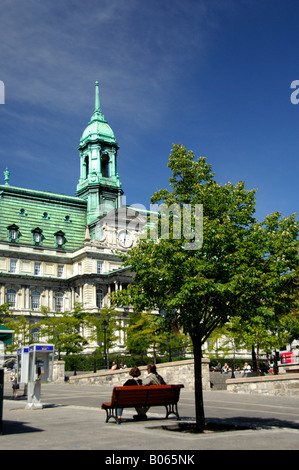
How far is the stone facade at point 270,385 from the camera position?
2491 centimetres

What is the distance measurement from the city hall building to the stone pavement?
5317 centimetres

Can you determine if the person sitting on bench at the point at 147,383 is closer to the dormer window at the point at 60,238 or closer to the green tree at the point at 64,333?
the green tree at the point at 64,333

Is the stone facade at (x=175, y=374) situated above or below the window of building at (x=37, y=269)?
below

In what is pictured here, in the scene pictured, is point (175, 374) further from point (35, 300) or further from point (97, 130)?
point (97, 130)

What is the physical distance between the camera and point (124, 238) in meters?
81.5

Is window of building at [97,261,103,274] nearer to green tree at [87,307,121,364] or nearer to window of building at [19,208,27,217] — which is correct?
green tree at [87,307,121,364]

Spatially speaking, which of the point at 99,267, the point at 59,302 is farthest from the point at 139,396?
the point at 59,302

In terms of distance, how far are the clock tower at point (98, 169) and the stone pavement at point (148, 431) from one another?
66.8 meters

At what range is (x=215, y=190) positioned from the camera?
15000mm

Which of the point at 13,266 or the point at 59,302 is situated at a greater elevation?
the point at 13,266

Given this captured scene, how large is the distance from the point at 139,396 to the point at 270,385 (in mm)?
13204

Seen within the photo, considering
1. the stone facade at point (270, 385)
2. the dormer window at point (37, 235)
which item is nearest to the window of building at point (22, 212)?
the dormer window at point (37, 235)

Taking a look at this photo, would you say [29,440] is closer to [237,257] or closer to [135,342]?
[237,257]

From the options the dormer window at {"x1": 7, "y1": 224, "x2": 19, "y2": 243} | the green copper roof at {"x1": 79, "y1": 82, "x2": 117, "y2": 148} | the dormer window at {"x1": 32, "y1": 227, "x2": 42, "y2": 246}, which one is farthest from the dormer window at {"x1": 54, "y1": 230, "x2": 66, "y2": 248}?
the green copper roof at {"x1": 79, "y1": 82, "x2": 117, "y2": 148}
